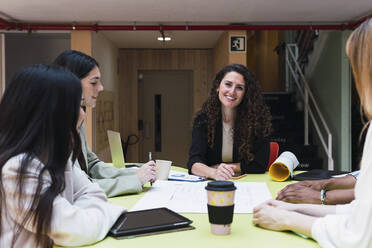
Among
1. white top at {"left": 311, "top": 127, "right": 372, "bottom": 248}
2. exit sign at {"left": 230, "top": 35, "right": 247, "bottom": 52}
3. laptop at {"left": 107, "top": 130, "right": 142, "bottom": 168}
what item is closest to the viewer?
white top at {"left": 311, "top": 127, "right": 372, "bottom": 248}

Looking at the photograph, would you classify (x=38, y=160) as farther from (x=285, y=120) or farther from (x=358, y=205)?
(x=285, y=120)

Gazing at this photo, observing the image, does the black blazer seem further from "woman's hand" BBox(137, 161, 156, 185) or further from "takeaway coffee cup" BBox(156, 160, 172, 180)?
"woman's hand" BBox(137, 161, 156, 185)

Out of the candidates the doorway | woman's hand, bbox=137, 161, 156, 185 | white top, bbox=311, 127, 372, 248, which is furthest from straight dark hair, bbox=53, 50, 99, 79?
the doorway

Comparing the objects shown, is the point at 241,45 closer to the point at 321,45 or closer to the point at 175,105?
the point at 321,45

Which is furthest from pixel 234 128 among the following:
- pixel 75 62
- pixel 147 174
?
pixel 75 62

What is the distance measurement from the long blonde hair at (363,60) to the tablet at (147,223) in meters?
0.64

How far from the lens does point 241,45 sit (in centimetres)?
566

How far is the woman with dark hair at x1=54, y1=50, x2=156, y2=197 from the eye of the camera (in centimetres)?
181

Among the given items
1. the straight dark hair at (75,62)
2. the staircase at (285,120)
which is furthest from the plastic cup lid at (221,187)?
the staircase at (285,120)

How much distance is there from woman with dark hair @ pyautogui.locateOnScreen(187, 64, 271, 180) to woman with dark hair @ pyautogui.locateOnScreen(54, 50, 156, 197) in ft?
1.72

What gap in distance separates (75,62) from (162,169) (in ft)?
2.33

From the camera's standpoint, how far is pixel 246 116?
2670 mm

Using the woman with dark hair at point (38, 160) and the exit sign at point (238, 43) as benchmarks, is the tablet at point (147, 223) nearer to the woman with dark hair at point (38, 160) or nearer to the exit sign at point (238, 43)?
the woman with dark hair at point (38, 160)

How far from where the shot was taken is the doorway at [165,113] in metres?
7.86
